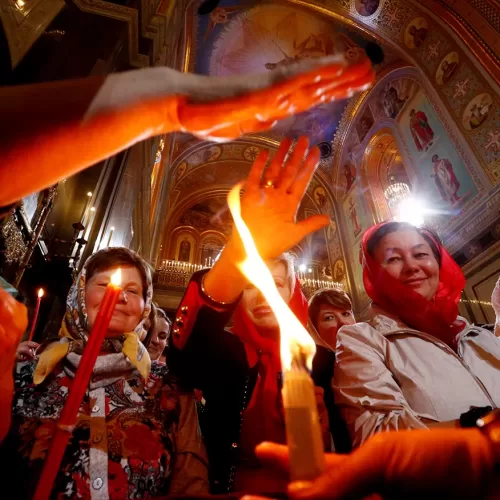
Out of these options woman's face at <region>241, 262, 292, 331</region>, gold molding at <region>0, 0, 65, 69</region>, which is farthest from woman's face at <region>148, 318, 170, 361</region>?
gold molding at <region>0, 0, 65, 69</region>

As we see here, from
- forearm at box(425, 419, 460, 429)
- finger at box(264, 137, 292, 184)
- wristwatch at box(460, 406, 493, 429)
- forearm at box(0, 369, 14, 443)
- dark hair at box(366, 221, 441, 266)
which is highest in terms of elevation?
dark hair at box(366, 221, 441, 266)

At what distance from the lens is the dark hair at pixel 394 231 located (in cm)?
177

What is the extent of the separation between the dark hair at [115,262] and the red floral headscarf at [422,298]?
1173 mm

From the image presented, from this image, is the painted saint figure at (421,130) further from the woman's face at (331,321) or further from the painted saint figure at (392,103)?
the woman's face at (331,321)

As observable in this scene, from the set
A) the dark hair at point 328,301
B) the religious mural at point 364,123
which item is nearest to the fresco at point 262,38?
the religious mural at point 364,123

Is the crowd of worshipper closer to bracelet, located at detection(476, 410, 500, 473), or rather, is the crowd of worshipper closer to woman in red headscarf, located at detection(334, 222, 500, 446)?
woman in red headscarf, located at detection(334, 222, 500, 446)

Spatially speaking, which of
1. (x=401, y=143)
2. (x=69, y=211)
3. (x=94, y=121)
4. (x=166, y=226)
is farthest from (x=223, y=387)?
(x=166, y=226)

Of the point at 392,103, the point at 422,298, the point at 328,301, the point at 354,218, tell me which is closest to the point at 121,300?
the point at 422,298

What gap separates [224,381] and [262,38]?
1270cm

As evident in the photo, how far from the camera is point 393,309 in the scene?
157 cm

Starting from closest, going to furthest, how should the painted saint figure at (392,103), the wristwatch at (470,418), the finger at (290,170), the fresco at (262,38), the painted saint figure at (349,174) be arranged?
the wristwatch at (470,418)
the finger at (290,170)
the painted saint figure at (392,103)
the fresco at (262,38)
the painted saint figure at (349,174)

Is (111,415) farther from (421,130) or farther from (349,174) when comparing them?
(349,174)

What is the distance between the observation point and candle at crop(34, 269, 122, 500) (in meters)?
0.50

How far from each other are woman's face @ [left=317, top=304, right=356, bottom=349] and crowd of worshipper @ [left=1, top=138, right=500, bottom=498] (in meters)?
1.13
